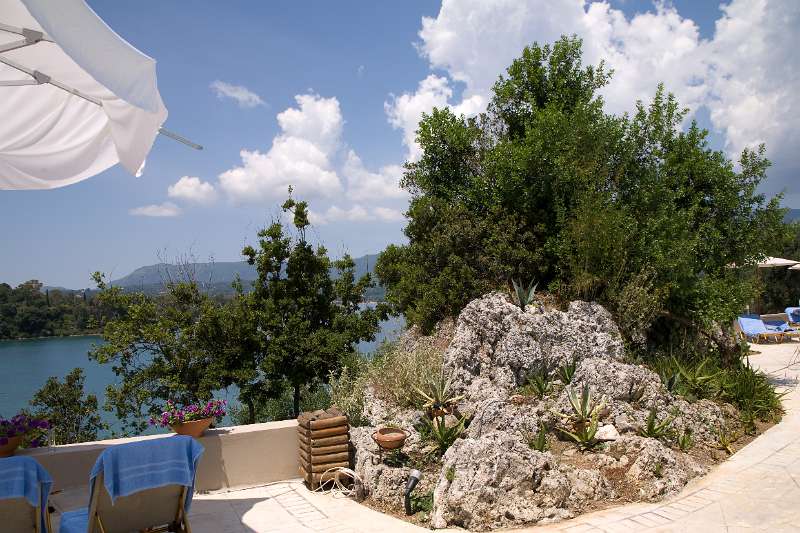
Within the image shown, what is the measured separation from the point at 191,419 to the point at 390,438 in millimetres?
2407

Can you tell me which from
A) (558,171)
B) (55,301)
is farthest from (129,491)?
(55,301)

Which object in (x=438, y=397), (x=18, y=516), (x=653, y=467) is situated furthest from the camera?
(x=438, y=397)

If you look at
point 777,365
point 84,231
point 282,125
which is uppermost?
point 282,125

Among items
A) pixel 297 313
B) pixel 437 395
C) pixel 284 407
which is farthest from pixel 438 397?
pixel 284 407

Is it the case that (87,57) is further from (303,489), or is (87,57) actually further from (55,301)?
(55,301)

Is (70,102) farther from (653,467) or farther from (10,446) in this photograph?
(653,467)

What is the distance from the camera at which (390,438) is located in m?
6.27

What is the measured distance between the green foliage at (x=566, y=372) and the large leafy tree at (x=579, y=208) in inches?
67.2

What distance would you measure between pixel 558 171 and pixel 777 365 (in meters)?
7.97

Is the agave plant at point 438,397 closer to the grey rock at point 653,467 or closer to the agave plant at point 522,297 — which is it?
the grey rock at point 653,467

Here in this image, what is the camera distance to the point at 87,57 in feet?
9.78

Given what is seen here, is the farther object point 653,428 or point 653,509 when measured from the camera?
point 653,428

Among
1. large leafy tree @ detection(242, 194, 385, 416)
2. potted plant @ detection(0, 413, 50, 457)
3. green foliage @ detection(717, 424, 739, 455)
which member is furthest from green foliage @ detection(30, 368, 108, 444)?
green foliage @ detection(717, 424, 739, 455)

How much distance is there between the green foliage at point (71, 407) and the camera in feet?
39.2
